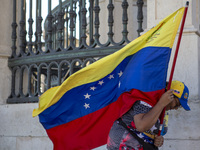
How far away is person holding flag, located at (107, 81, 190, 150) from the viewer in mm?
3246

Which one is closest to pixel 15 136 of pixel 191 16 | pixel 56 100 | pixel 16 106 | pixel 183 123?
pixel 16 106

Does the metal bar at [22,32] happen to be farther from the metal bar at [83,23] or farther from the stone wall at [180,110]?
the metal bar at [83,23]

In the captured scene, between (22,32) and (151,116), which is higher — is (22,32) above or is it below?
above

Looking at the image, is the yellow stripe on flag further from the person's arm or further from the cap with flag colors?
the person's arm

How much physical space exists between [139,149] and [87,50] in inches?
108

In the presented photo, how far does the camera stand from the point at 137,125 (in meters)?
3.21

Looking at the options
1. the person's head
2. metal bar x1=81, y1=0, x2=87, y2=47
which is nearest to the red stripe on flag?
the person's head

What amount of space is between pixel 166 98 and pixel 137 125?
0.33m

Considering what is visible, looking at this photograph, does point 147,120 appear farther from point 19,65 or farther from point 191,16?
point 19,65

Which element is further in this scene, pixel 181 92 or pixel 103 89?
pixel 103 89

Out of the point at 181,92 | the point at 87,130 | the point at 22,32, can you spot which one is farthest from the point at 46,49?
the point at 181,92

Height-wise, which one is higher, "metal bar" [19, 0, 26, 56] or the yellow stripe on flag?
"metal bar" [19, 0, 26, 56]

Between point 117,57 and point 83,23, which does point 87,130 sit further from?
point 83,23

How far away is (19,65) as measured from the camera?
268 inches
